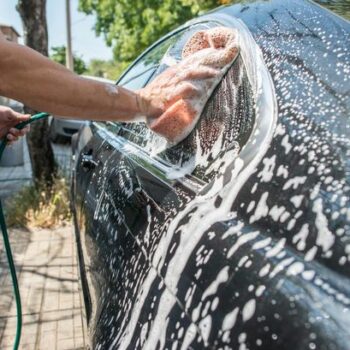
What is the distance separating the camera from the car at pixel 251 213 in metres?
0.86

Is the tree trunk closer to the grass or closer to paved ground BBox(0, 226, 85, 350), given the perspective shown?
the grass

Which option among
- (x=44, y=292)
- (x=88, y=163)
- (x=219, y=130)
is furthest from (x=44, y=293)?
(x=219, y=130)

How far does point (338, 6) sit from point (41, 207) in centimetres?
431

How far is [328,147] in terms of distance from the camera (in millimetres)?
999

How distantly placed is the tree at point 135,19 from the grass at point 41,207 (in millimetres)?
6008

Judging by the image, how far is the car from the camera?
86 cm

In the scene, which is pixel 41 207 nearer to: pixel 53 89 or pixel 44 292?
pixel 44 292

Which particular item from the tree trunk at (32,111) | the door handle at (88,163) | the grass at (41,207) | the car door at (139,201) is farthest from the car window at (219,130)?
the tree trunk at (32,111)

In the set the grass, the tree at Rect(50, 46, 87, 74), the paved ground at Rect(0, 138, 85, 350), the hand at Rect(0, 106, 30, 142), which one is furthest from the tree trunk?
the tree at Rect(50, 46, 87, 74)

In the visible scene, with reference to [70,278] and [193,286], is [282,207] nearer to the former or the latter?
[193,286]

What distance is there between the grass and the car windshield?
4072 millimetres

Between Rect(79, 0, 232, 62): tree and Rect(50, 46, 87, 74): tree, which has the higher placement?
Rect(79, 0, 232, 62): tree

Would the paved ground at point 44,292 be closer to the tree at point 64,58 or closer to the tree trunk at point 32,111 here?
the tree trunk at point 32,111

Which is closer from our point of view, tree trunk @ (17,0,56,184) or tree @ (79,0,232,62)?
tree trunk @ (17,0,56,184)
